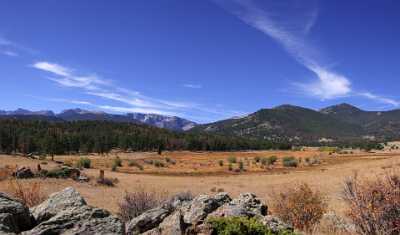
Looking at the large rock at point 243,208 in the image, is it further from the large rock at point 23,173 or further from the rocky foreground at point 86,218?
the large rock at point 23,173

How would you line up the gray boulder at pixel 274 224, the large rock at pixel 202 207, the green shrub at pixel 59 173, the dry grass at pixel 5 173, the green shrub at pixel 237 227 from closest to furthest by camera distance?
the green shrub at pixel 237 227
the gray boulder at pixel 274 224
the large rock at pixel 202 207
the dry grass at pixel 5 173
the green shrub at pixel 59 173

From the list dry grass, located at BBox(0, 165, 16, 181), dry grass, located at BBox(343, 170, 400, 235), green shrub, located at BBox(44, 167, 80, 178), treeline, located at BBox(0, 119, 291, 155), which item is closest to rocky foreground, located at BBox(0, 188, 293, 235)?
dry grass, located at BBox(343, 170, 400, 235)

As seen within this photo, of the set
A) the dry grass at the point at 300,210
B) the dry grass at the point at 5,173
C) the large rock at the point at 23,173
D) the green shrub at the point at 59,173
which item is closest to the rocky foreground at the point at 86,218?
the dry grass at the point at 300,210

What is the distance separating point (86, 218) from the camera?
10.0 meters

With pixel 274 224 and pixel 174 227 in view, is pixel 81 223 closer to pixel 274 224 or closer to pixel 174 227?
pixel 174 227

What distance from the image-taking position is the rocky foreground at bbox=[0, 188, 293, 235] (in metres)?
9.62

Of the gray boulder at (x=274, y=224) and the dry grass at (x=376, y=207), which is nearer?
the dry grass at (x=376, y=207)

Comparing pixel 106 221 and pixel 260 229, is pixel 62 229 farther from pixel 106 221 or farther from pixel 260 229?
pixel 260 229

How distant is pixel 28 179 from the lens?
40.3 metres

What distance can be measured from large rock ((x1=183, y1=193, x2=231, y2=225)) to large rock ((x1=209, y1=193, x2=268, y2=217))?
1.07 ft

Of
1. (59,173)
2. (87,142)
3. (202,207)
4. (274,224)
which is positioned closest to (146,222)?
(202,207)

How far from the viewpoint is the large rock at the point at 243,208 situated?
520 inches

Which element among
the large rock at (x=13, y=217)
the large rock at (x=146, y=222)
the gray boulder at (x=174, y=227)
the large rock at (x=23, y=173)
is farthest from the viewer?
the large rock at (x=23, y=173)

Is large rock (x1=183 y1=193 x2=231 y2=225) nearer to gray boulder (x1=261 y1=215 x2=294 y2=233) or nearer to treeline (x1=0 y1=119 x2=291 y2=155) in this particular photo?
gray boulder (x1=261 y1=215 x2=294 y2=233)
